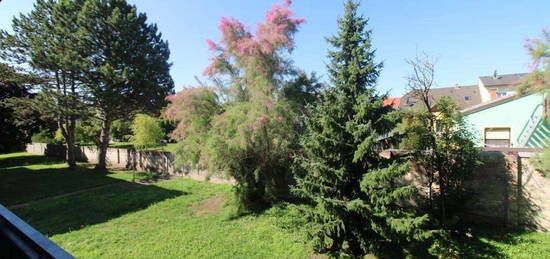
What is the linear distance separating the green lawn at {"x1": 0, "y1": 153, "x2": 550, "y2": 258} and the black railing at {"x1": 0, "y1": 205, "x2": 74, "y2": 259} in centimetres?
497

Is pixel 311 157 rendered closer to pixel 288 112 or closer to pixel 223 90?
pixel 288 112

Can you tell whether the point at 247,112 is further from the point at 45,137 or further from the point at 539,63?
the point at 45,137

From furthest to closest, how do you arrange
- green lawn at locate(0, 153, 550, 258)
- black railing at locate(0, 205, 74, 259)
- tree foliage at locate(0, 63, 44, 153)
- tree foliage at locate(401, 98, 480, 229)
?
tree foliage at locate(0, 63, 44, 153) < tree foliage at locate(401, 98, 480, 229) < green lawn at locate(0, 153, 550, 258) < black railing at locate(0, 205, 74, 259)

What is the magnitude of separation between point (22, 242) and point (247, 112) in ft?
22.4

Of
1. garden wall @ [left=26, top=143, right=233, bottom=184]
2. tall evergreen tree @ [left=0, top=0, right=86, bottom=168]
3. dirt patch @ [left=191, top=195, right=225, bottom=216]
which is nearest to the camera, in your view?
dirt patch @ [left=191, top=195, right=225, bottom=216]

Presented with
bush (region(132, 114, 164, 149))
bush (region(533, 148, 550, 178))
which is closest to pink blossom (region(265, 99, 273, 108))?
bush (region(533, 148, 550, 178))

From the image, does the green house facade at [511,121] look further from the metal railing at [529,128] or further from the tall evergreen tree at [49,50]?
the tall evergreen tree at [49,50]

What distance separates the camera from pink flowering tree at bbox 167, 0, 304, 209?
796cm

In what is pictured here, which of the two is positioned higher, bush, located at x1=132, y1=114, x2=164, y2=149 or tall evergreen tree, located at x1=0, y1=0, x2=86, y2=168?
tall evergreen tree, located at x1=0, y1=0, x2=86, y2=168

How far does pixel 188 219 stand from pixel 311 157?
15.9 ft

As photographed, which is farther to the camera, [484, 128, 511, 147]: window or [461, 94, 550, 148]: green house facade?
[484, 128, 511, 147]: window

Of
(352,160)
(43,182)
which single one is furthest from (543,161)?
(43,182)

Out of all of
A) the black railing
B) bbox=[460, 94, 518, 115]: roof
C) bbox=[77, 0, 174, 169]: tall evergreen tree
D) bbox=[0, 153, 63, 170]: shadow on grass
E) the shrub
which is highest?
bbox=[77, 0, 174, 169]: tall evergreen tree

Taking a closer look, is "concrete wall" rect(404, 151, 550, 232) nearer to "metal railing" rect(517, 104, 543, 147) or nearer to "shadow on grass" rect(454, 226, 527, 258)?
"shadow on grass" rect(454, 226, 527, 258)
